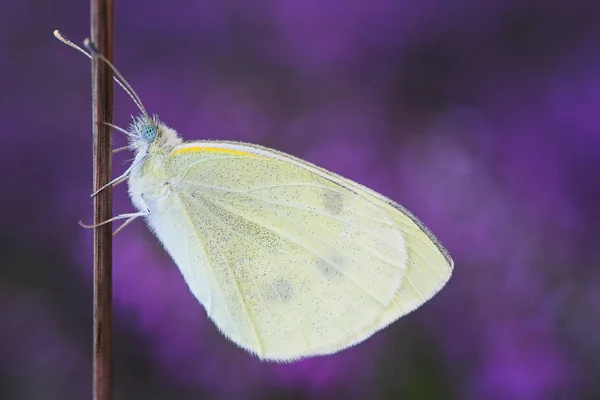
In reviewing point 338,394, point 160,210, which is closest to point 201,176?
point 160,210

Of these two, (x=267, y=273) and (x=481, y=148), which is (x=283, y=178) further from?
(x=481, y=148)

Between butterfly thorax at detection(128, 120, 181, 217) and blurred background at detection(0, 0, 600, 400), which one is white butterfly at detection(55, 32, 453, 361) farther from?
blurred background at detection(0, 0, 600, 400)

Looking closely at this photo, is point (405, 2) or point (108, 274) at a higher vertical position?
point (405, 2)

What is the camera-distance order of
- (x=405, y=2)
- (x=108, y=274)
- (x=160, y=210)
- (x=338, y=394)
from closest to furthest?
(x=108, y=274) < (x=160, y=210) < (x=338, y=394) < (x=405, y=2)

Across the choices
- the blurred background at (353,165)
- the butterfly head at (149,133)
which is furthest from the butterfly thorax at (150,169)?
the blurred background at (353,165)

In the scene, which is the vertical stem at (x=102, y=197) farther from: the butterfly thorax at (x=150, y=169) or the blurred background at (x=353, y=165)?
the blurred background at (x=353, y=165)

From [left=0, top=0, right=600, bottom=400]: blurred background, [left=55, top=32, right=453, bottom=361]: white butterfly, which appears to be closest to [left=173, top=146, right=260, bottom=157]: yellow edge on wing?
[left=55, top=32, right=453, bottom=361]: white butterfly

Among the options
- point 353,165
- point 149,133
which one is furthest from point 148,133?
point 353,165
